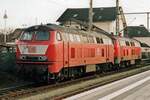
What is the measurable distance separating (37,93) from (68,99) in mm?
2985

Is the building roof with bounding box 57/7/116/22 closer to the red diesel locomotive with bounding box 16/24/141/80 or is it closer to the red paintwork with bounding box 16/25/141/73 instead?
the red paintwork with bounding box 16/25/141/73

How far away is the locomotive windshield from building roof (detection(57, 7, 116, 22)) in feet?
245

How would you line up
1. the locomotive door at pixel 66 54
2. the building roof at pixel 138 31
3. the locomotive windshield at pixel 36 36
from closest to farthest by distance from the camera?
the locomotive windshield at pixel 36 36
the locomotive door at pixel 66 54
the building roof at pixel 138 31

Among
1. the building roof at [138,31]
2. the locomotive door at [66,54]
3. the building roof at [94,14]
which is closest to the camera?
the locomotive door at [66,54]

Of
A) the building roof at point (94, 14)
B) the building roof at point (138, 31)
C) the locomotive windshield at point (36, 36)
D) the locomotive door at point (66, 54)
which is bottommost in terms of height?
the locomotive door at point (66, 54)

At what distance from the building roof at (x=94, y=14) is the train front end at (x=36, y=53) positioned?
7488 cm

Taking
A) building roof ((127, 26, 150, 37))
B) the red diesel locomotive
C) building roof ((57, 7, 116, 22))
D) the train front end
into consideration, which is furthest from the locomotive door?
building roof ((127, 26, 150, 37))

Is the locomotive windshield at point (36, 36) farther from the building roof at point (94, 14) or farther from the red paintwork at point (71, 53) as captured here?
the building roof at point (94, 14)

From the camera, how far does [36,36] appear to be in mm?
23625

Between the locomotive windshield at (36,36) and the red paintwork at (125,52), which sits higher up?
the locomotive windshield at (36,36)

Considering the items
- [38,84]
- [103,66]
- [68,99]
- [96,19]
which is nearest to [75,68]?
[38,84]

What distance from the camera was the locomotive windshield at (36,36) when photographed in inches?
920

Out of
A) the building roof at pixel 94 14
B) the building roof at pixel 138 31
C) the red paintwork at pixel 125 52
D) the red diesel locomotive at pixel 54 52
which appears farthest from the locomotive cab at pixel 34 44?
the building roof at pixel 138 31

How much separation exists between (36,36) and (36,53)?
1232mm
